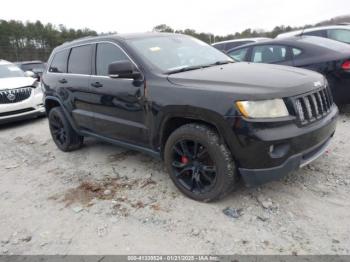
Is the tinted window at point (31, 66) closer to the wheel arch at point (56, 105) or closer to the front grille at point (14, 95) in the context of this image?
the front grille at point (14, 95)

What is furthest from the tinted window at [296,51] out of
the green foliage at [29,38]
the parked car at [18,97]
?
the green foliage at [29,38]

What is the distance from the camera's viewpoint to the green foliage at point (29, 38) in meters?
29.8

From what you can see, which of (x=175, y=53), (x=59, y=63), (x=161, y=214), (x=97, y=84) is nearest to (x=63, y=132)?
(x=59, y=63)

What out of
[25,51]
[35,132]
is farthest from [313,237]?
[25,51]

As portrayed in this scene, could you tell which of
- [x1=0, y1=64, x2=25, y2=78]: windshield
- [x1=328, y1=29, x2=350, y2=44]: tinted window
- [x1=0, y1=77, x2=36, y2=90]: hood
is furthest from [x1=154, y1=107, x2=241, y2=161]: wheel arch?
[x1=328, y1=29, x2=350, y2=44]: tinted window

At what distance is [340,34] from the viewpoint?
8.32m

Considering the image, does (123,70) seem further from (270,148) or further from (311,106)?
(311,106)

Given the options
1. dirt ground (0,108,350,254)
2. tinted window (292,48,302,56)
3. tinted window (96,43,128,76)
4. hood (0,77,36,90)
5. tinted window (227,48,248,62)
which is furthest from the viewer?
hood (0,77,36,90)

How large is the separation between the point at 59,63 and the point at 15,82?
11.4 ft

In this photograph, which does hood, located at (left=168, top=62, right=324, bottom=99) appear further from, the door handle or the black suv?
the door handle

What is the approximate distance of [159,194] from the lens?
3533 mm

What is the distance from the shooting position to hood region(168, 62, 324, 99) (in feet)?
9.04

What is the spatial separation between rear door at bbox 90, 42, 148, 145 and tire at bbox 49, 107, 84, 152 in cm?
94

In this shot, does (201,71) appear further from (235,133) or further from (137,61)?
(235,133)
